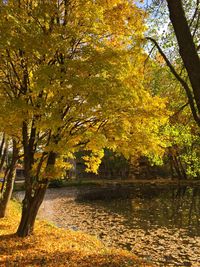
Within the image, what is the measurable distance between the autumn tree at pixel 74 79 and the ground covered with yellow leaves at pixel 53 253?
916mm

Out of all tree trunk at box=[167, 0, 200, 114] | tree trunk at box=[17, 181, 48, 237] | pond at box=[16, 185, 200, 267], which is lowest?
pond at box=[16, 185, 200, 267]

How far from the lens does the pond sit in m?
15.2

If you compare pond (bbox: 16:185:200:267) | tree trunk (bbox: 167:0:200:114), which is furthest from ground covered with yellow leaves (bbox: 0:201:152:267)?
tree trunk (bbox: 167:0:200:114)

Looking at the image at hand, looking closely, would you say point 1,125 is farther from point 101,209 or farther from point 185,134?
point 101,209

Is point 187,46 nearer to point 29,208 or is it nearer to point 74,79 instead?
point 74,79

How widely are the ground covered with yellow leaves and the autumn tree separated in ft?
3.00

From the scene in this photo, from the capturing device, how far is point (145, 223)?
21.7 metres

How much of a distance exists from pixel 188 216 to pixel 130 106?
15.3 meters

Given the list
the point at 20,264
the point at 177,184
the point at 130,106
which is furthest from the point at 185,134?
the point at 177,184

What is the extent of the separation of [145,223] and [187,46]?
17279 mm

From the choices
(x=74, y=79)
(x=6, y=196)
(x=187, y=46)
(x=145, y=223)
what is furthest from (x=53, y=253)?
(x=145, y=223)

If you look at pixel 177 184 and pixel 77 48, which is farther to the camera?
pixel 177 184

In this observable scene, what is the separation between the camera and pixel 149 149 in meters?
12.8

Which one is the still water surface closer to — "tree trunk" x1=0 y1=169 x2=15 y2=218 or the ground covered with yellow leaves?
the ground covered with yellow leaves
